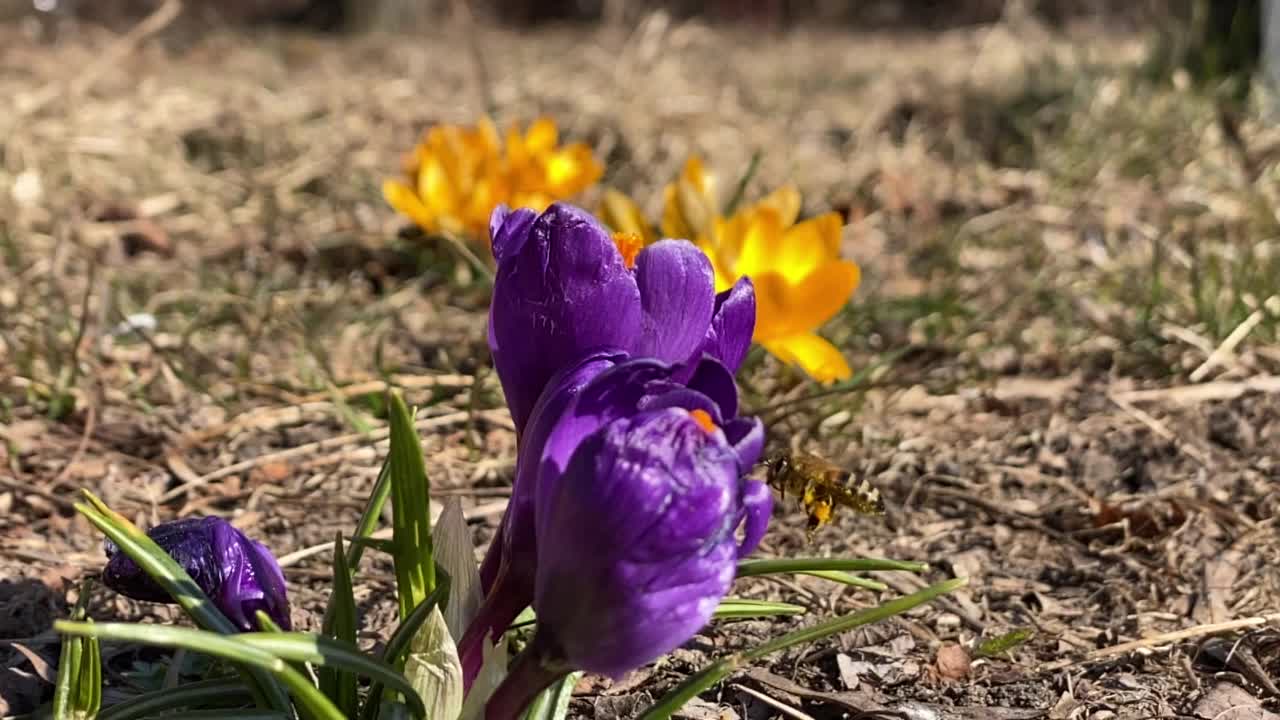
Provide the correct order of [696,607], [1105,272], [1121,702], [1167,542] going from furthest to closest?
[1105,272] → [1167,542] → [1121,702] → [696,607]

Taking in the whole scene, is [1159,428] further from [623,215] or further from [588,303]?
[588,303]

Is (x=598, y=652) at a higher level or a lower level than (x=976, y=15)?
higher

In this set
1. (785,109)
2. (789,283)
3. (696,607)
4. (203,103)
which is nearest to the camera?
(696,607)

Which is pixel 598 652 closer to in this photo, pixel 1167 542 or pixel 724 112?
pixel 1167 542

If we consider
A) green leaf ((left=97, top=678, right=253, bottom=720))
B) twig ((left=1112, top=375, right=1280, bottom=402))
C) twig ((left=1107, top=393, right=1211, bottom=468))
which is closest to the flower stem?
green leaf ((left=97, top=678, right=253, bottom=720))

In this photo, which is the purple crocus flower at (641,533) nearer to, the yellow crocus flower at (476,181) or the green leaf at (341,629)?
the green leaf at (341,629)

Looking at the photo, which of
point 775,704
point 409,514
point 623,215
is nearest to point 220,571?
point 409,514

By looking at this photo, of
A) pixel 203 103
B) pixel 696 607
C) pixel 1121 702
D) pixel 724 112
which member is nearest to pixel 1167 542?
pixel 1121 702
